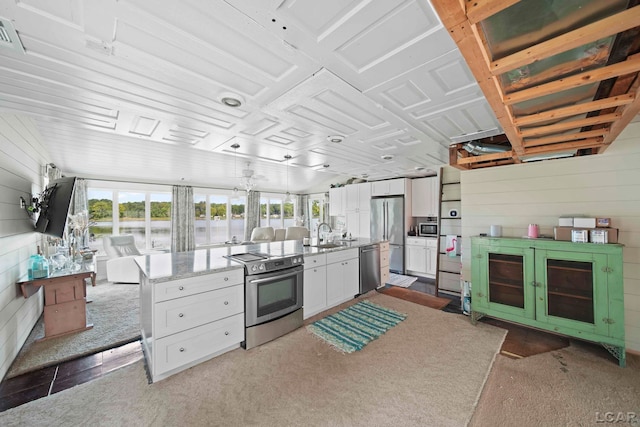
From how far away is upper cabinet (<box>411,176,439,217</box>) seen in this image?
545cm

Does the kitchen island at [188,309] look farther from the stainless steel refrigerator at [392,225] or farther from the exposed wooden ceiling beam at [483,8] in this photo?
the stainless steel refrigerator at [392,225]

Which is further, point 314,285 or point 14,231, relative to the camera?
point 314,285

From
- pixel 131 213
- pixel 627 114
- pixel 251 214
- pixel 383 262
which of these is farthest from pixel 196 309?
pixel 251 214

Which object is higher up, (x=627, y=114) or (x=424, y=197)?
(x=627, y=114)

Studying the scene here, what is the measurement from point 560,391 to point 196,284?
3.16 meters

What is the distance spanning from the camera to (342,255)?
11.7ft

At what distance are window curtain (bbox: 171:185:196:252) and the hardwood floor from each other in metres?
4.38

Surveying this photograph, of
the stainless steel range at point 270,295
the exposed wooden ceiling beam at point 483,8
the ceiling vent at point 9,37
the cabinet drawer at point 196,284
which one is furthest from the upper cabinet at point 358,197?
the ceiling vent at point 9,37

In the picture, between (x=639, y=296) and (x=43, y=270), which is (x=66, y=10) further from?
(x=639, y=296)

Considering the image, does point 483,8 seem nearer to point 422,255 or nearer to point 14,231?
point 14,231

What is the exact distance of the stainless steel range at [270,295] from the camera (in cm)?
243

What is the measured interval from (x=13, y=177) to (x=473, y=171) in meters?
5.50

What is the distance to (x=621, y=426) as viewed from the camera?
1577 mm

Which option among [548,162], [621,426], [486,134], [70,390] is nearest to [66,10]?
[70,390]
